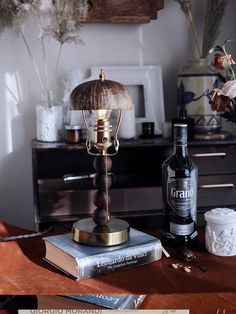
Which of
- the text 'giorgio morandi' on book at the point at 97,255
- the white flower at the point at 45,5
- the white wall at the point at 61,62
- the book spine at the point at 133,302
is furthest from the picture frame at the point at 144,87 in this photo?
the book spine at the point at 133,302

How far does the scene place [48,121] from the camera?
5.69ft

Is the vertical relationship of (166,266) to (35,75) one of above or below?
below

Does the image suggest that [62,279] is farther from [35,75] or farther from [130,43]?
[130,43]

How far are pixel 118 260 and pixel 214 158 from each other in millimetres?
770

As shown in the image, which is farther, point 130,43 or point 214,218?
point 130,43

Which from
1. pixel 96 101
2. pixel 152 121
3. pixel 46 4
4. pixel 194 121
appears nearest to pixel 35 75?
pixel 46 4

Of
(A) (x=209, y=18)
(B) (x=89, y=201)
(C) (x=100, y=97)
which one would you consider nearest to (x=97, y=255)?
(C) (x=100, y=97)

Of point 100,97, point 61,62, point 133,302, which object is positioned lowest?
point 133,302

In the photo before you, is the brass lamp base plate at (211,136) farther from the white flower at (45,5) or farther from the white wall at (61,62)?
the white flower at (45,5)

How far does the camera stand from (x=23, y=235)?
1.27 metres

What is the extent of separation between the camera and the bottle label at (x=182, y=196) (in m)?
1.09

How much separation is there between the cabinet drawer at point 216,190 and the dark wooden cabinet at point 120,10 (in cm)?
72

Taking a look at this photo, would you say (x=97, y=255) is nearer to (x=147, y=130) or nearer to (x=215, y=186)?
(x=215, y=186)

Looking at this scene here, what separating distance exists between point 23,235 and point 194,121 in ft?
2.80
